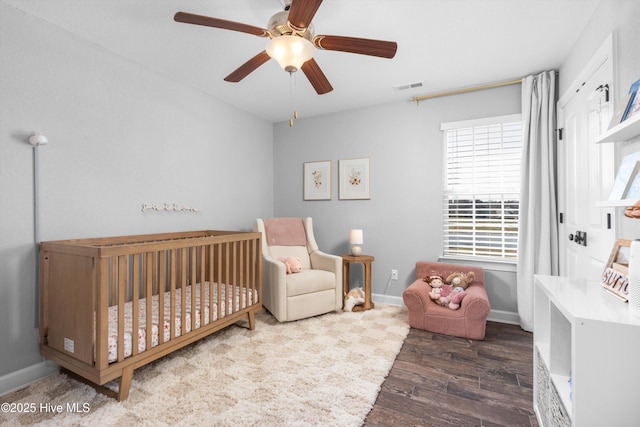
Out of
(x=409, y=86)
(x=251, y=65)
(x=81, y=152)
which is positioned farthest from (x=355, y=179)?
(x=81, y=152)

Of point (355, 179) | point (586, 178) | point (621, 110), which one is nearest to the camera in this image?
point (621, 110)

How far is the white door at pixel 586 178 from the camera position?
1786 mm

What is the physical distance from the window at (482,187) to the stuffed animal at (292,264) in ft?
5.30

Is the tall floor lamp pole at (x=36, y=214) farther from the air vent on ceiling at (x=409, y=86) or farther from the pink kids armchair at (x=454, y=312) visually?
the air vent on ceiling at (x=409, y=86)

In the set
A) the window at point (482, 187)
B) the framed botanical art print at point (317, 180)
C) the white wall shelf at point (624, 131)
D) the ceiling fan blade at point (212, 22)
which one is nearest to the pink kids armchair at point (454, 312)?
the window at point (482, 187)

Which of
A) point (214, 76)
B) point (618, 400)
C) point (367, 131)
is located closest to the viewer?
point (618, 400)

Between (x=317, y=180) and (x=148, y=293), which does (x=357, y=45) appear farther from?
(x=317, y=180)

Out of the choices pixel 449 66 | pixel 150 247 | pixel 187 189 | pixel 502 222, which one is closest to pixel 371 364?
pixel 150 247

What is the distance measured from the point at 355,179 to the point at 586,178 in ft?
7.13

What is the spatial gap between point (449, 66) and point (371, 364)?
252 centimetres

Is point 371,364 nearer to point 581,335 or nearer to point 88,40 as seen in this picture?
point 581,335

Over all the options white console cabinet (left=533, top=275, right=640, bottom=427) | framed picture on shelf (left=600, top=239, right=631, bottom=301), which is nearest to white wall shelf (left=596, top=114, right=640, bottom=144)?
framed picture on shelf (left=600, top=239, right=631, bottom=301)

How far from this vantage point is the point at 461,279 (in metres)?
2.89

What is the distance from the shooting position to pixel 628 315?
3.28 ft
